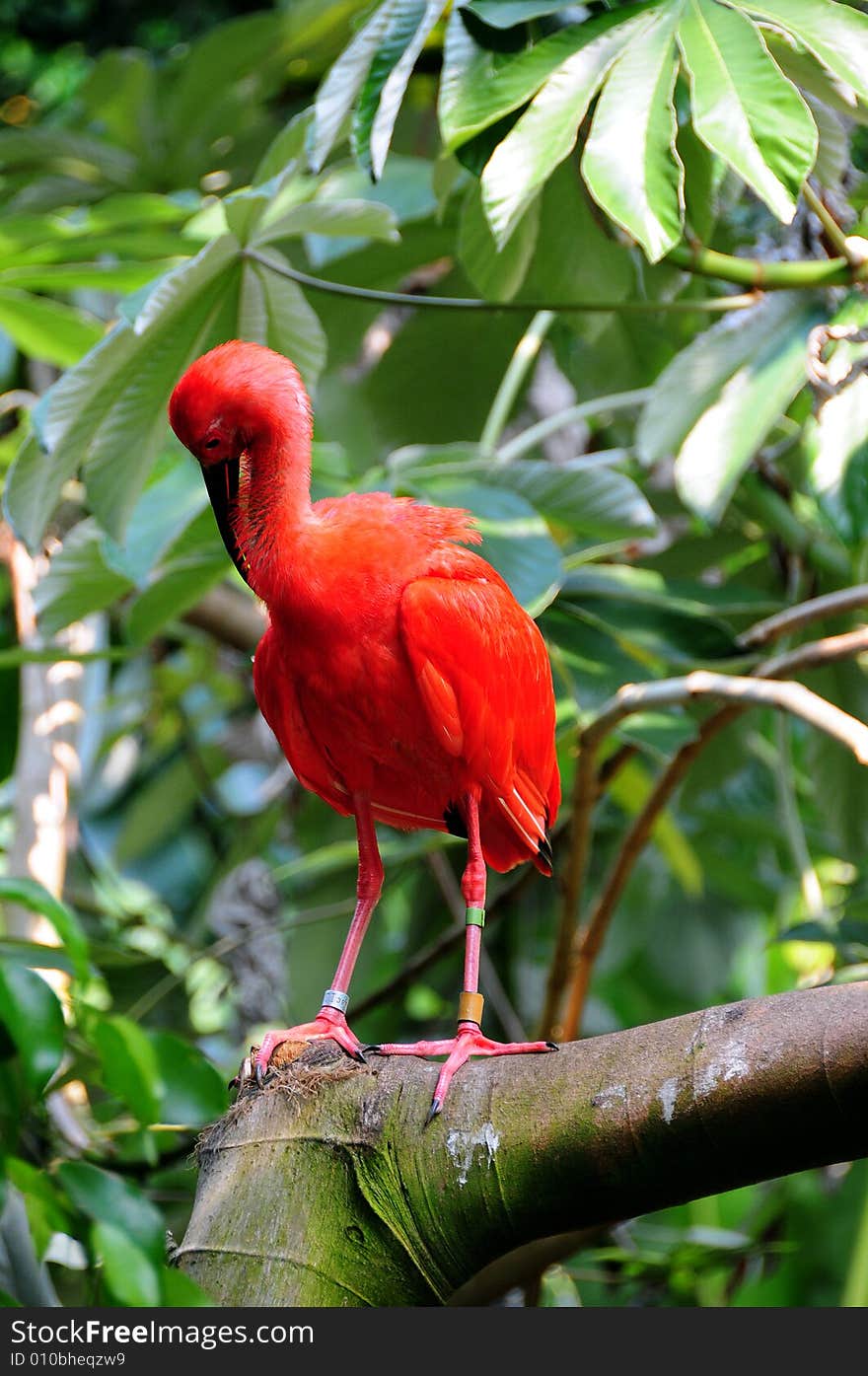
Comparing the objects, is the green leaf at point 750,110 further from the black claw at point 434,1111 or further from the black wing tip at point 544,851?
the black claw at point 434,1111

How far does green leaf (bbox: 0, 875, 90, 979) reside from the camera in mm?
2184

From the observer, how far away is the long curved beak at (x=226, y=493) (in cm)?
176

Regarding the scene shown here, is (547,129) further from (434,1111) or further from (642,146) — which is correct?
(434,1111)

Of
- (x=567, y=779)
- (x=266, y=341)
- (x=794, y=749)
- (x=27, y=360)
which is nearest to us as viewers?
(x=266, y=341)

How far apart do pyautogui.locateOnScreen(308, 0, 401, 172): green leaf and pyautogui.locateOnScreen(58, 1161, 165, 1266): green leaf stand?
1.53m

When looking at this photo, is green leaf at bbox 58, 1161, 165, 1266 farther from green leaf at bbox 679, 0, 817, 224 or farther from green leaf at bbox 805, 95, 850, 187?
green leaf at bbox 805, 95, 850, 187

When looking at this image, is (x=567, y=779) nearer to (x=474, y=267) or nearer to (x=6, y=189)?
(x=474, y=267)

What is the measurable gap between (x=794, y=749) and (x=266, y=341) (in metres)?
2.43

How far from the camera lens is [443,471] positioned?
255 centimetres

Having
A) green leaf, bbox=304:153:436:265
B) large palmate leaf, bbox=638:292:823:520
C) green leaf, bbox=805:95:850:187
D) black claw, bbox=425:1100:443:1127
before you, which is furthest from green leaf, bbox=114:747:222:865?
black claw, bbox=425:1100:443:1127

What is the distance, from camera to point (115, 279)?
2701 millimetres

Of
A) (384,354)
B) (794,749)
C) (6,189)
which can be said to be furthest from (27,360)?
(794,749)

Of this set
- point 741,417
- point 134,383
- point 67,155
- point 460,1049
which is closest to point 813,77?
point 741,417

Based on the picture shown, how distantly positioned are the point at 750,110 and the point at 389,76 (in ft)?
1.67
